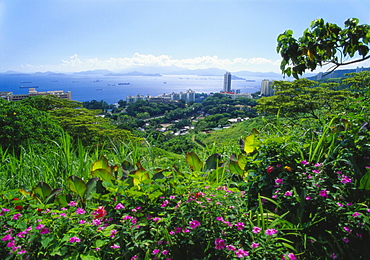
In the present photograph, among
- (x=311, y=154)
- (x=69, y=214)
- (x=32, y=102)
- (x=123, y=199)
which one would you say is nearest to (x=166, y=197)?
(x=123, y=199)

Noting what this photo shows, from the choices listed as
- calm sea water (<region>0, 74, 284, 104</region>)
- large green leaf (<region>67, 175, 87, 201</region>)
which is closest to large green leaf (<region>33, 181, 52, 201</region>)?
large green leaf (<region>67, 175, 87, 201</region>)

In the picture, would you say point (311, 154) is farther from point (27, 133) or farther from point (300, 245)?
point (27, 133)

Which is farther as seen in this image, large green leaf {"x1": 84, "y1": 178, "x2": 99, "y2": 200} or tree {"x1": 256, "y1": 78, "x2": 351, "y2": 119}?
tree {"x1": 256, "y1": 78, "x2": 351, "y2": 119}

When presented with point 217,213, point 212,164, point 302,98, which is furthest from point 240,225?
point 302,98

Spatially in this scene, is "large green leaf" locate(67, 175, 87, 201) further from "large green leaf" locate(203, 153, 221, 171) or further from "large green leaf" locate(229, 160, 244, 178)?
"large green leaf" locate(229, 160, 244, 178)

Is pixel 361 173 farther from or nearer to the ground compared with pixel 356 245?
farther from the ground

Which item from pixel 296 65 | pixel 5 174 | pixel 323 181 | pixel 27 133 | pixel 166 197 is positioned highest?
pixel 296 65

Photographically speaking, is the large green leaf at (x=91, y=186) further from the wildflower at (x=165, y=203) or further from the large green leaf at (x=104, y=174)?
the wildflower at (x=165, y=203)
